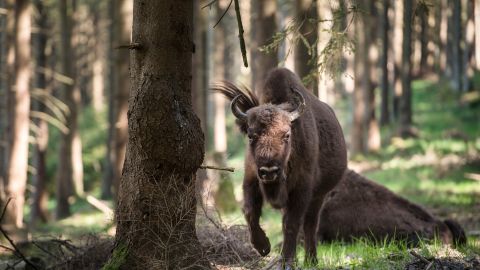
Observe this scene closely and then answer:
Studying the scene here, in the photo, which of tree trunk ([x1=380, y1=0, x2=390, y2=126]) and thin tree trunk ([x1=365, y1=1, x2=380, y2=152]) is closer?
tree trunk ([x1=380, y1=0, x2=390, y2=126])

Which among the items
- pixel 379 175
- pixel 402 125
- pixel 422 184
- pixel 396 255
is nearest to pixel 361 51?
pixel 402 125

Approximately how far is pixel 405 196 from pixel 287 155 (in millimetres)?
9686

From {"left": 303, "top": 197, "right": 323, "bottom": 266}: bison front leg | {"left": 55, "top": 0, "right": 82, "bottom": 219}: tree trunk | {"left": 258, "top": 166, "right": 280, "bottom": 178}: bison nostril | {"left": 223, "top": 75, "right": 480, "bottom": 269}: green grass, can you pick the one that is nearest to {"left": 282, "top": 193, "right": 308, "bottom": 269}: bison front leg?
{"left": 223, "top": 75, "right": 480, "bottom": 269}: green grass

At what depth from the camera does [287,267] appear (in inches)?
247

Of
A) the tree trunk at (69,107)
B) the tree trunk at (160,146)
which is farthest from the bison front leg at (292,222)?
the tree trunk at (69,107)

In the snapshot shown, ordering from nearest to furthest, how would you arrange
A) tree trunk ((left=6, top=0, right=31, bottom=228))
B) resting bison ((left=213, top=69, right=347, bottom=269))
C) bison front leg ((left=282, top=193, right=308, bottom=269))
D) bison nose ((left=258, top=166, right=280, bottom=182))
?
bison nose ((left=258, top=166, right=280, bottom=182)), resting bison ((left=213, top=69, right=347, bottom=269)), bison front leg ((left=282, top=193, right=308, bottom=269)), tree trunk ((left=6, top=0, right=31, bottom=228))

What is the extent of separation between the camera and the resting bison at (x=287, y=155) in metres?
6.40

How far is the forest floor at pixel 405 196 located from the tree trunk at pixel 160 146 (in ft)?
2.49

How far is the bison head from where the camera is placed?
20.0 ft

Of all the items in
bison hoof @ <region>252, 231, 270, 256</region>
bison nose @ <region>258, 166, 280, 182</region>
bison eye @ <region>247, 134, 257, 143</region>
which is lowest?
bison hoof @ <region>252, 231, 270, 256</region>

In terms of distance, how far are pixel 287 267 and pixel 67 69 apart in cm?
1580

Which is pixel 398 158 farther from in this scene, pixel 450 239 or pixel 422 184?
pixel 450 239

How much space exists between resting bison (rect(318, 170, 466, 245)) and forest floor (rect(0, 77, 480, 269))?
0.34m

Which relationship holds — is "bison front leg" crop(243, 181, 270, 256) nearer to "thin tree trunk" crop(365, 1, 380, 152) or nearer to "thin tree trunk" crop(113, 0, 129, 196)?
"thin tree trunk" crop(113, 0, 129, 196)
